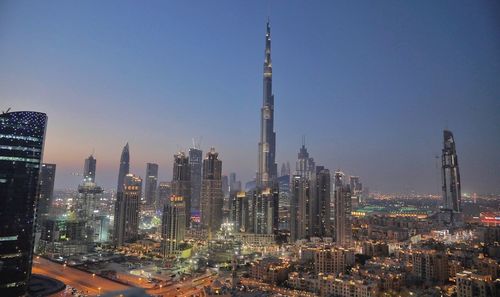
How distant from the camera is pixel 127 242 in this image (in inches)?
846

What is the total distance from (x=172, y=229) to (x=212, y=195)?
32.3 ft

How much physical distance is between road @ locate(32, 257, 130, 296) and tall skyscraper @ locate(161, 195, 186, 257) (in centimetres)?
520

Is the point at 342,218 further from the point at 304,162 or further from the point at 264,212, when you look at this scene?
the point at 304,162

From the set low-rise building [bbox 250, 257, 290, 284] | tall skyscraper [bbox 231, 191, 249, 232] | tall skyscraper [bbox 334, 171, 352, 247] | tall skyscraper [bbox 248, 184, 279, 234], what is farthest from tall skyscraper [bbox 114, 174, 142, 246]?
tall skyscraper [bbox 334, 171, 352, 247]

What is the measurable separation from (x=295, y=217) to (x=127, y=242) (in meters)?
11.2

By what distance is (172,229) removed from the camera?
19516mm

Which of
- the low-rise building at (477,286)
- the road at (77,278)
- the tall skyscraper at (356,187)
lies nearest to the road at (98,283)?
the road at (77,278)

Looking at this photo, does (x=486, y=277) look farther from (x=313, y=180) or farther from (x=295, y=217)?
(x=313, y=180)

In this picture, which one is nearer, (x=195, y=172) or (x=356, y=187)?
(x=195, y=172)

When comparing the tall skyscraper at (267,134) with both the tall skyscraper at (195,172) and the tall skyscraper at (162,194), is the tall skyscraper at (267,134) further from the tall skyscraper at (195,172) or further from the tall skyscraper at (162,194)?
the tall skyscraper at (162,194)

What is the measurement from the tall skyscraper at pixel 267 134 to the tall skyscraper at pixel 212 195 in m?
9.30

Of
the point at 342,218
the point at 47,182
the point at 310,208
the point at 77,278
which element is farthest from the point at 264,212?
the point at 47,182

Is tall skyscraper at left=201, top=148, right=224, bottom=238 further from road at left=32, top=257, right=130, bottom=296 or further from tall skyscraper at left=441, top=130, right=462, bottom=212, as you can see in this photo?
tall skyscraper at left=441, top=130, right=462, bottom=212

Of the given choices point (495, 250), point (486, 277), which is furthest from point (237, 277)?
point (495, 250)
